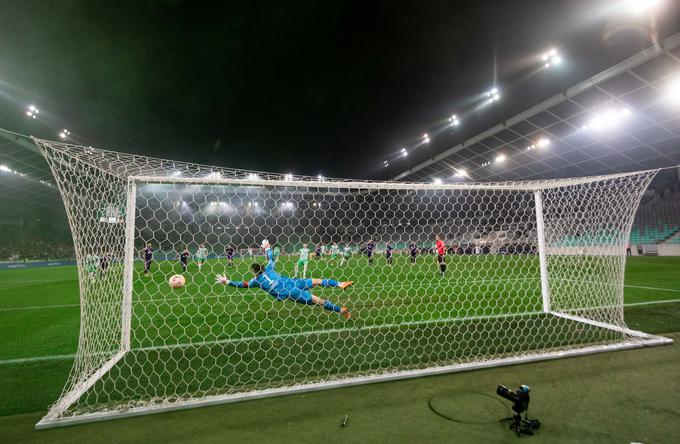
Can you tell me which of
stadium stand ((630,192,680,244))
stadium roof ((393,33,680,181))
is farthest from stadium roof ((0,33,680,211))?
stadium stand ((630,192,680,244))

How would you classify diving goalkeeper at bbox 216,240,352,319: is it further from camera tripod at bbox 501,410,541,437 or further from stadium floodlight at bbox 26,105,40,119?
stadium floodlight at bbox 26,105,40,119

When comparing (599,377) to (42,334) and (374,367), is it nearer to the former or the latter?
(374,367)

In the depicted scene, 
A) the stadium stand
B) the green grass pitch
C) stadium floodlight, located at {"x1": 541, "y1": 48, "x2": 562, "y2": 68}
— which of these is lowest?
the green grass pitch

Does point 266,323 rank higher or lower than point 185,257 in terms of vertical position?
lower

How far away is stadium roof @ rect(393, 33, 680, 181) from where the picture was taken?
12797 millimetres

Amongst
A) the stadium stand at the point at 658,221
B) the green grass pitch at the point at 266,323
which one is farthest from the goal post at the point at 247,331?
the stadium stand at the point at 658,221

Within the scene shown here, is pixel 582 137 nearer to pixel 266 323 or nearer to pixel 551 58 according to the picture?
pixel 551 58

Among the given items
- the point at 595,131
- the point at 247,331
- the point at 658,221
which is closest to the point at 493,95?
the point at 595,131

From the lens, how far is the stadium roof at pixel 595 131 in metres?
12.8

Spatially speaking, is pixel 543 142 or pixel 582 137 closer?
pixel 582 137

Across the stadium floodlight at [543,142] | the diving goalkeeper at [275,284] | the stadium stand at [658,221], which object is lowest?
the diving goalkeeper at [275,284]

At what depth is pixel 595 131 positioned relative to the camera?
16828 mm

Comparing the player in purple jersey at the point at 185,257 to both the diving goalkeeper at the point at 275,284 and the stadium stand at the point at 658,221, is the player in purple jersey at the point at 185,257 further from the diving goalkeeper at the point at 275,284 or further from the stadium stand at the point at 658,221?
the stadium stand at the point at 658,221

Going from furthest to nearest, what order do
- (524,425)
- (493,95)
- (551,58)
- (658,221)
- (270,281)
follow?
1. (658,221)
2. (493,95)
3. (551,58)
4. (270,281)
5. (524,425)
